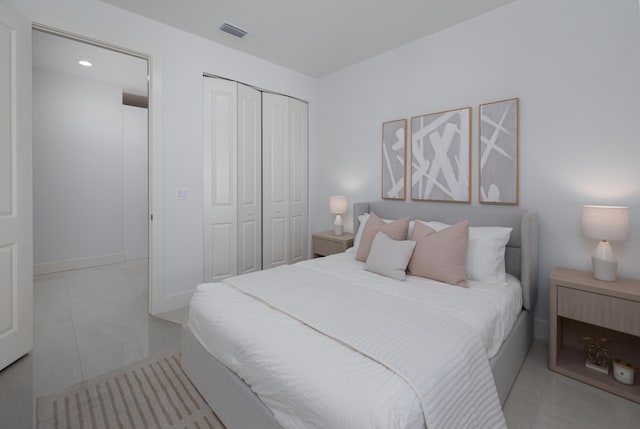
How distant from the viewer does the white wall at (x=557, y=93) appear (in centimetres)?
208

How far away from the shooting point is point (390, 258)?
7.37ft

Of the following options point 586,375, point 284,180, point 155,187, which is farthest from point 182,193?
point 586,375

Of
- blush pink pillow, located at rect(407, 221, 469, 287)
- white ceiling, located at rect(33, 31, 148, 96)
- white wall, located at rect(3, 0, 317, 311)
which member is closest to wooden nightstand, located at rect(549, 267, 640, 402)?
blush pink pillow, located at rect(407, 221, 469, 287)

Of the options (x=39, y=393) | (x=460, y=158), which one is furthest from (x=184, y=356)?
(x=460, y=158)

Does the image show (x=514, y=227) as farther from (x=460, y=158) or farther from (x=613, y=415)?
(x=613, y=415)

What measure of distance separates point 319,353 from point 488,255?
1595 millimetres

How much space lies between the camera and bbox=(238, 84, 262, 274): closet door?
3547 millimetres

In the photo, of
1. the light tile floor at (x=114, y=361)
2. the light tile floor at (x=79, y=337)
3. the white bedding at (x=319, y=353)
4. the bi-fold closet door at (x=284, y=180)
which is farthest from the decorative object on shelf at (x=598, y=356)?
the bi-fold closet door at (x=284, y=180)

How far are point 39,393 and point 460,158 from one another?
3.51m

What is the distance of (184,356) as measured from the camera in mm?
1951

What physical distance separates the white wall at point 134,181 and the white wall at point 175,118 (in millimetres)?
2228

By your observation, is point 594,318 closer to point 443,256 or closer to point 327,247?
point 443,256

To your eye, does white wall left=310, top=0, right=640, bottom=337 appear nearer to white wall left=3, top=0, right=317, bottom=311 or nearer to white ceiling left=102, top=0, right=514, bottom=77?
white ceiling left=102, top=0, right=514, bottom=77

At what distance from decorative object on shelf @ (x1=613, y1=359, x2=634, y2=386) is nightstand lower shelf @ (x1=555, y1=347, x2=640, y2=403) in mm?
26
